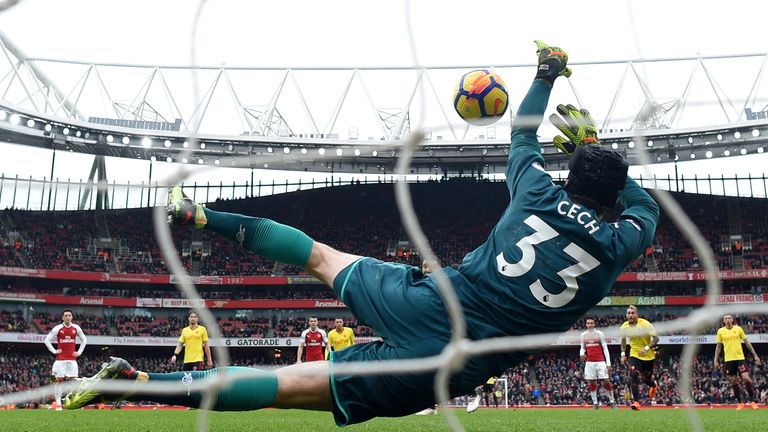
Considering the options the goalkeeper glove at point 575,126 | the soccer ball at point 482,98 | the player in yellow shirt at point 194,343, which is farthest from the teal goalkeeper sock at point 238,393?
the player in yellow shirt at point 194,343

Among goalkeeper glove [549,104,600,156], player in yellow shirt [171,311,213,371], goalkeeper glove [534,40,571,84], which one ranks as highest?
goalkeeper glove [534,40,571,84]

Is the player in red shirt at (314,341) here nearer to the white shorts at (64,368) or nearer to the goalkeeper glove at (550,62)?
the white shorts at (64,368)

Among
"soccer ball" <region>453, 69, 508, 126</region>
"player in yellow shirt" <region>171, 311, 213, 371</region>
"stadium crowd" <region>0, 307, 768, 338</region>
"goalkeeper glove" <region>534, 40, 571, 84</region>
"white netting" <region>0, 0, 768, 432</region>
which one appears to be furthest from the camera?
"stadium crowd" <region>0, 307, 768, 338</region>

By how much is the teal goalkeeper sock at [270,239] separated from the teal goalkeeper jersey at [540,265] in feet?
2.41

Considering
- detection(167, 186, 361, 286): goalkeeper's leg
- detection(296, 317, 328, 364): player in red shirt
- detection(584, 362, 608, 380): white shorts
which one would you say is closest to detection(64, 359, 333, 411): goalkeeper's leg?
detection(167, 186, 361, 286): goalkeeper's leg

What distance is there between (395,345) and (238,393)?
72cm

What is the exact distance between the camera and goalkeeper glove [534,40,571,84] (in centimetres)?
333

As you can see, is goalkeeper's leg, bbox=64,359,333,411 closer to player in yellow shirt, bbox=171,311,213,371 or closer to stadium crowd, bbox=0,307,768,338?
player in yellow shirt, bbox=171,311,213,371

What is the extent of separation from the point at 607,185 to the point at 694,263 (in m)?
30.2

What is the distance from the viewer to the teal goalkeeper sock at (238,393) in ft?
10.4

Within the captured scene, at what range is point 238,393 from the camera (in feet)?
10.4

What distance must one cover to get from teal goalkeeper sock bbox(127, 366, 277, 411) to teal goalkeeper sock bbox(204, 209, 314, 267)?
54 centimetres

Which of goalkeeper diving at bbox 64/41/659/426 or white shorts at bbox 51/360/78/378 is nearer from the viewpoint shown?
goalkeeper diving at bbox 64/41/659/426

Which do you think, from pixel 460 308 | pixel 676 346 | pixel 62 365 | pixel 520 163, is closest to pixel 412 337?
pixel 460 308
